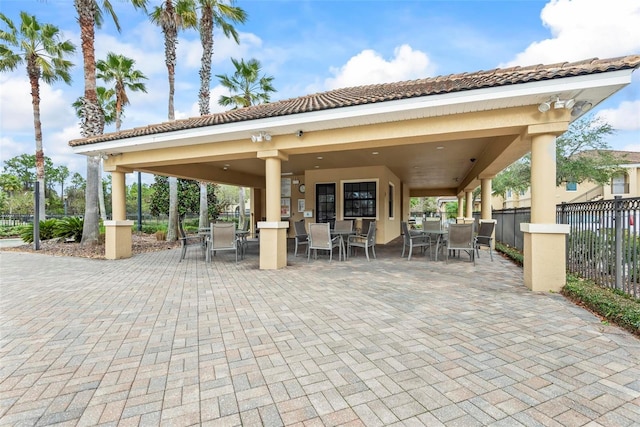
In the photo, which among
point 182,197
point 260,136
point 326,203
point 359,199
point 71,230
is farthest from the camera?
point 182,197

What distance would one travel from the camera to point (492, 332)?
3055mm

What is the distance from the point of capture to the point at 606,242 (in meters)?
4.34

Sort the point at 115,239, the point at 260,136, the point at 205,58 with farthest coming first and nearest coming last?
the point at 205,58 → the point at 115,239 → the point at 260,136

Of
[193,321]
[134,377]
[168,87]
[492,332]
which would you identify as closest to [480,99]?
[492,332]

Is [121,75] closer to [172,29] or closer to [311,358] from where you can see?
[172,29]

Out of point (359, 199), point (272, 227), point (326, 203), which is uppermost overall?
point (359, 199)

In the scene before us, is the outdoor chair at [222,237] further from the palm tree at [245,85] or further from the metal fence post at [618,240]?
the palm tree at [245,85]

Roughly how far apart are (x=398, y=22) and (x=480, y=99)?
21.1ft

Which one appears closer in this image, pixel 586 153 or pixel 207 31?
pixel 207 31

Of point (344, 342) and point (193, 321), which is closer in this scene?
point (344, 342)

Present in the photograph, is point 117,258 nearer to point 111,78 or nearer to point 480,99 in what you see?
point 480,99

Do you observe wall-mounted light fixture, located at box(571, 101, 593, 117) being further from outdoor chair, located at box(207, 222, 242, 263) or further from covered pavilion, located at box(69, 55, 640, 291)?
outdoor chair, located at box(207, 222, 242, 263)

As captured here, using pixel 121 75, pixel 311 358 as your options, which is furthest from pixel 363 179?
pixel 121 75

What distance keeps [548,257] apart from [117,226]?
9.71 meters
